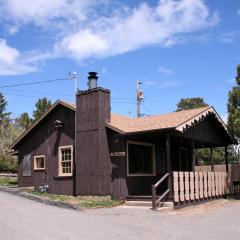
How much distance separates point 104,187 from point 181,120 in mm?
4263

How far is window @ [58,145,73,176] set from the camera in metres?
21.3

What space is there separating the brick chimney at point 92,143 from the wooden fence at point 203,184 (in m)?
3.25

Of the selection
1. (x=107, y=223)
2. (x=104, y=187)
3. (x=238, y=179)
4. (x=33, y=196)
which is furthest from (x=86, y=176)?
(x=238, y=179)

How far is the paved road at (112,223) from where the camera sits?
37.0 ft

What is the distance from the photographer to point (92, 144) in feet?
65.2

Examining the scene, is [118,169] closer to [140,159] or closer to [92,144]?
[92,144]

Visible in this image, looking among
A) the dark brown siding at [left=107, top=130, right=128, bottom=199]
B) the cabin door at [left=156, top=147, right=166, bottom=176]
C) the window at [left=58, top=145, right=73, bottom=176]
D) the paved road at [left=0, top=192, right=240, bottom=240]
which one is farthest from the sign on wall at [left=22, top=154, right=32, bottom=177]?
the cabin door at [left=156, top=147, right=166, bottom=176]

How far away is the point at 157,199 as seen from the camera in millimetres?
17406

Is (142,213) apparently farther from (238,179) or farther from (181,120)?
(238,179)

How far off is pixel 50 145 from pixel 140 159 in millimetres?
4661

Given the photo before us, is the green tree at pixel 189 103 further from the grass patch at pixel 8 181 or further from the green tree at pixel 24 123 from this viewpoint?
the grass patch at pixel 8 181

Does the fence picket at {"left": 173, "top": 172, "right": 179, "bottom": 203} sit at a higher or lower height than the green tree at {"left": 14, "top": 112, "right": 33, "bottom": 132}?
lower

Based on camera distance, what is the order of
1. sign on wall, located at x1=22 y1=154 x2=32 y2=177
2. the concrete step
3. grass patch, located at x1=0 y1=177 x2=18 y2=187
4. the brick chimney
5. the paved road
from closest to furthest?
the paved road → the concrete step → the brick chimney → sign on wall, located at x1=22 y1=154 x2=32 y2=177 → grass patch, located at x1=0 y1=177 x2=18 y2=187

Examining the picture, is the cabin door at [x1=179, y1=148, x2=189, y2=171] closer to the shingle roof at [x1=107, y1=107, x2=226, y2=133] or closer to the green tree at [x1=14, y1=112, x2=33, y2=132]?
the shingle roof at [x1=107, y1=107, x2=226, y2=133]
